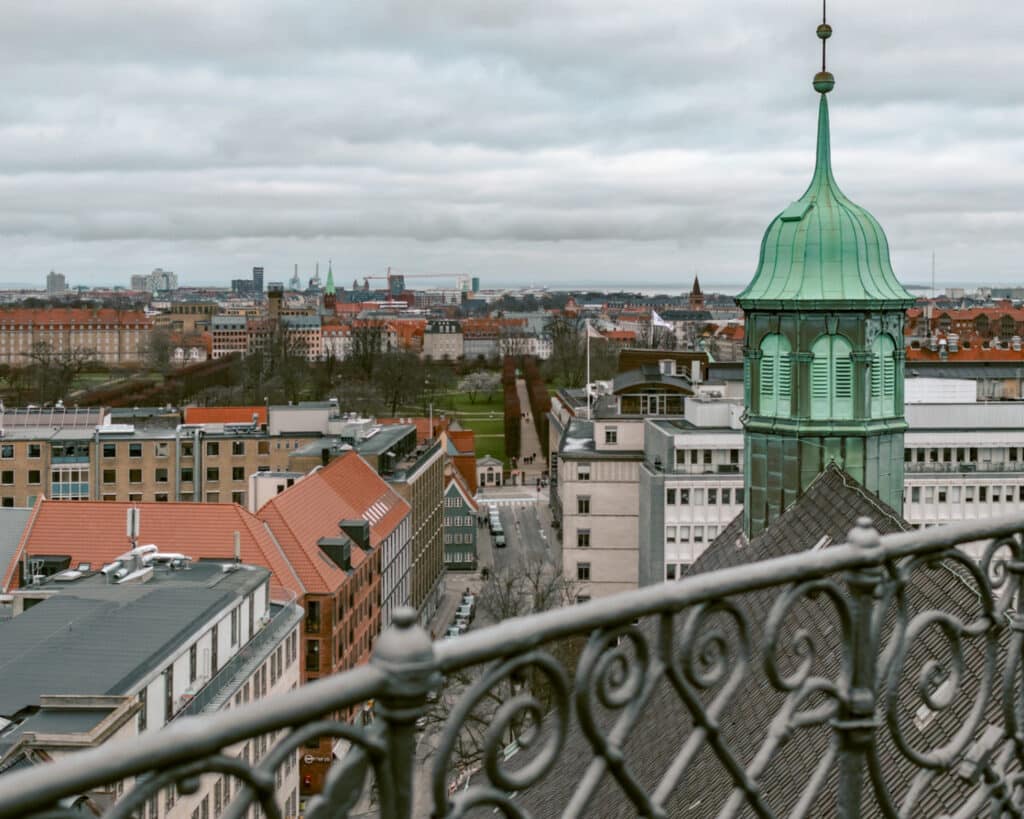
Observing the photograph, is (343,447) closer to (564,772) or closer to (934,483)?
(934,483)

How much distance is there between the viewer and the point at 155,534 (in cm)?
3706

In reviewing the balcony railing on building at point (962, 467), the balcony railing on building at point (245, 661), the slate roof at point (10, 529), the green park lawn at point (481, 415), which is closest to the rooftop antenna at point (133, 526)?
the balcony railing on building at point (245, 661)

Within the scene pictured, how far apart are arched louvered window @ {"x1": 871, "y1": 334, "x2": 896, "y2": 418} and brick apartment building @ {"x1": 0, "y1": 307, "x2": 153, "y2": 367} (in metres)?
178

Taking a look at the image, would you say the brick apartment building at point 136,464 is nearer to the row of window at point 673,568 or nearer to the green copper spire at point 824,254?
the row of window at point 673,568

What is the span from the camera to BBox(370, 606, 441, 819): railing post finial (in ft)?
8.39

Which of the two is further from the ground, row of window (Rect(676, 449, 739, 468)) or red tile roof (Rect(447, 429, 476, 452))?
row of window (Rect(676, 449, 739, 468))

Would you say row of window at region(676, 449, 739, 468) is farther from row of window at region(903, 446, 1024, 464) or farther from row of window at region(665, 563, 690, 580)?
row of window at region(903, 446, 1024, 464)

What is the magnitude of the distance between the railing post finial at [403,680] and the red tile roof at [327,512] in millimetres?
34278

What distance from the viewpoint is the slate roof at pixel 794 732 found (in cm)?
738

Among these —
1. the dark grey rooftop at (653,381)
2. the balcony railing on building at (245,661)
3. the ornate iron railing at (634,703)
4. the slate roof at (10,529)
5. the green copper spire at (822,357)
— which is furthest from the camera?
the dark grey rooftop at (653,381)

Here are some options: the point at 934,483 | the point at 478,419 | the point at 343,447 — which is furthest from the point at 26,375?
the point at 934,483

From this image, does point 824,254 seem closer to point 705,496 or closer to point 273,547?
point 273,547

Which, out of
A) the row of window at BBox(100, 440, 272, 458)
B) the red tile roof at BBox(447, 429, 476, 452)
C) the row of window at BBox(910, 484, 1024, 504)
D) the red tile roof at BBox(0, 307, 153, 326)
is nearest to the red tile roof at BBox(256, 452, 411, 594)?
the row of window at BBox(100, 440, 272, 458)

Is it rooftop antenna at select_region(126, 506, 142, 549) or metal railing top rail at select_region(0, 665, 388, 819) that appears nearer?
metal railing top rail at select_region(0, 665, 388, 819)
